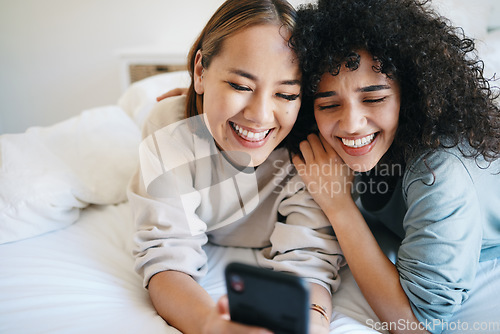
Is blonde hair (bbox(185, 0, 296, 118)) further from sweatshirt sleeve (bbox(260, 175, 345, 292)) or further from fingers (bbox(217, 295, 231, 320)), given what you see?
fingers (bbox(217, 295, 231, 320))

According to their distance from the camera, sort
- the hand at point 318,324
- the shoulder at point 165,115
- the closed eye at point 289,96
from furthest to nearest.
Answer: the shoulder at point 165,115
the closed eye at point 289,96
the hand at point 318,324

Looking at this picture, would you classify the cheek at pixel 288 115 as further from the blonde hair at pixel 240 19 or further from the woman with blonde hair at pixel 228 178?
the blonde hair at pixel 240 19

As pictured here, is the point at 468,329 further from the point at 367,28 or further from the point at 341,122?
A: the point at 367,28

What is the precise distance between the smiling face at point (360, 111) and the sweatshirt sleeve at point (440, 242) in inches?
4.4

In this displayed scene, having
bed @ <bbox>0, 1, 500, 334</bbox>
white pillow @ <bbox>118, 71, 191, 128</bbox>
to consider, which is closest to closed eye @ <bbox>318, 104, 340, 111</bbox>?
bed @ <bbox>0, 1, 500, 334</bbox>

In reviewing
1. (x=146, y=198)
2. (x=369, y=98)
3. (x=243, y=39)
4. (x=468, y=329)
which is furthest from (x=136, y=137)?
(x=468, y=329)

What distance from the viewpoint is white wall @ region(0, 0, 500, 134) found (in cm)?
240

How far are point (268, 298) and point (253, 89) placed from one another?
0.42m

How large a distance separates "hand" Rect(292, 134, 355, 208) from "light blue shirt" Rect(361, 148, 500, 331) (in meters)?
0.14

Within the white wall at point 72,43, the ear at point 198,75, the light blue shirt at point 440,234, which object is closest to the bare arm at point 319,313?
the light blue shirt at point 440,234

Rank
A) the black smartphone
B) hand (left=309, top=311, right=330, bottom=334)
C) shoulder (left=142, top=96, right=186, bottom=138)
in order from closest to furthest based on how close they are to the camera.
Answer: the black smartphone, hand (left=309, top=311, right=330, bottom=334), shoulder (left=142, top=96, right=186, bottom=138)

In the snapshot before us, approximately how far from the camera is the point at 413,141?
0.79m

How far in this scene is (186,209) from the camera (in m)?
0.84

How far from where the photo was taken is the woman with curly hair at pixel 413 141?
2.29ft
